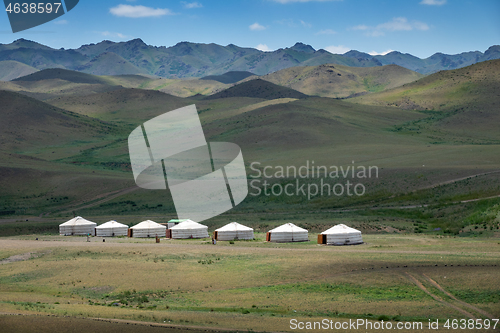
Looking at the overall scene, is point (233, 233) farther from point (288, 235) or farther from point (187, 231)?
point (187, 231)

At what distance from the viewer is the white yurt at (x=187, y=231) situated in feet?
178

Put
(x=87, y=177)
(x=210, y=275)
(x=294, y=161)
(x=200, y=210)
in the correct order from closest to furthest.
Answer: (x=210, y=275) < (x=200, y=210) < (x=87, y=177) < (x=294, y=161)

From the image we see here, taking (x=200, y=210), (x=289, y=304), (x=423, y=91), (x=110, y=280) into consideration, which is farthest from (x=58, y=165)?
(x=423, y=91)

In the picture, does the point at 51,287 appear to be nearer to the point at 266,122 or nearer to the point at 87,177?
the point at 87,177

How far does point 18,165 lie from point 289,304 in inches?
3369

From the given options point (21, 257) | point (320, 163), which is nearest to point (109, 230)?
point (21, 257)

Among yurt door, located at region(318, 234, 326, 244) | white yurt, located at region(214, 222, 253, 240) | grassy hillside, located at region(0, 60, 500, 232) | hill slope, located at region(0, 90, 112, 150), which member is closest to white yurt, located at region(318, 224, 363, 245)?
yurt door, located at region(318, 234, 326, 244)

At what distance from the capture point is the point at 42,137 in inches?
5832

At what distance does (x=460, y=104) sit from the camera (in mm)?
166000

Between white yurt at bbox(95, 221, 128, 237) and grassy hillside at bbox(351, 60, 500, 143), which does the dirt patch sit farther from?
grassy hillside at bbox(351, 60, 500, 143)

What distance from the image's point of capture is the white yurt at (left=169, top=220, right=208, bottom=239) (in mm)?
54375

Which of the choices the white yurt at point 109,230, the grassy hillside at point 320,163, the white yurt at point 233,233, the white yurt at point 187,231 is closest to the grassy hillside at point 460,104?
the grassy hillside at point 320,163

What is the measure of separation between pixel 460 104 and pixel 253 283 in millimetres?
148827

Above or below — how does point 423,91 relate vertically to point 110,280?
above
